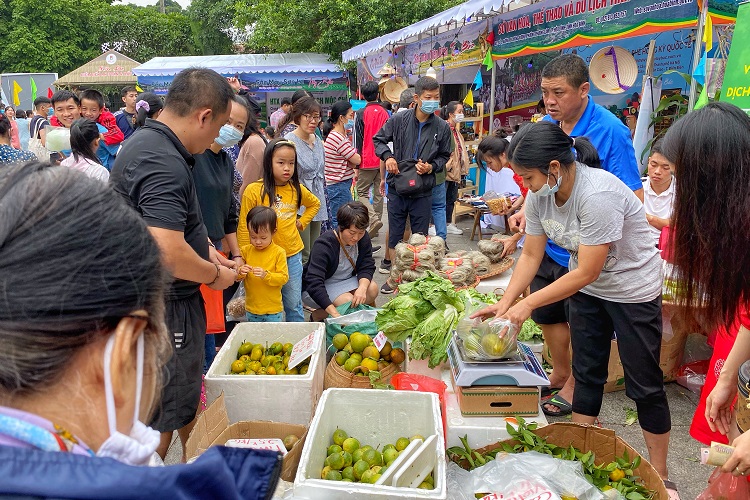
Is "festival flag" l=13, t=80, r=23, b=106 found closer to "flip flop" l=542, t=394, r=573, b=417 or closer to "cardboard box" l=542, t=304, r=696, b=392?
"cardboard box" l=542, t=304, r=696, b=392

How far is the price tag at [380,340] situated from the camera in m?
3.30

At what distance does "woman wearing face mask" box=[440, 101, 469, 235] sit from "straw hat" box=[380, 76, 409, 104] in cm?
224

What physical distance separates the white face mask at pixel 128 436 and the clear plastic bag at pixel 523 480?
1.52 meters

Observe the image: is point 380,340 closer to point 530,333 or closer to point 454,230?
point 530,333

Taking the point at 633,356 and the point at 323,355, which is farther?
the point at 323,355

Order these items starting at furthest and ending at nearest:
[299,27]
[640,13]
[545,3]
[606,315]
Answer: [299,27] < [545,3] < [640,13] < [606,315]

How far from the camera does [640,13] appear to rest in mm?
5645

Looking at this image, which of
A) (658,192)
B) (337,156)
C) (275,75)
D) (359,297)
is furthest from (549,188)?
(275,75)

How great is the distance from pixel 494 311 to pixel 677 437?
4.68 ft

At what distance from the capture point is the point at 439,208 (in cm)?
602

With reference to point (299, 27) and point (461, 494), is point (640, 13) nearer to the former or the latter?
point (461, 494)

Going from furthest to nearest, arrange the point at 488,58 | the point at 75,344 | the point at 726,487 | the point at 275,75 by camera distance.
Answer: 1. the point at 275,75
2. the point at 488,58
3. the point at 726,487
4. the point at 75,344

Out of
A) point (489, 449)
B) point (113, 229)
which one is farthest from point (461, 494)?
point (113, 229)

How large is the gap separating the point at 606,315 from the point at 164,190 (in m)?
2.02
